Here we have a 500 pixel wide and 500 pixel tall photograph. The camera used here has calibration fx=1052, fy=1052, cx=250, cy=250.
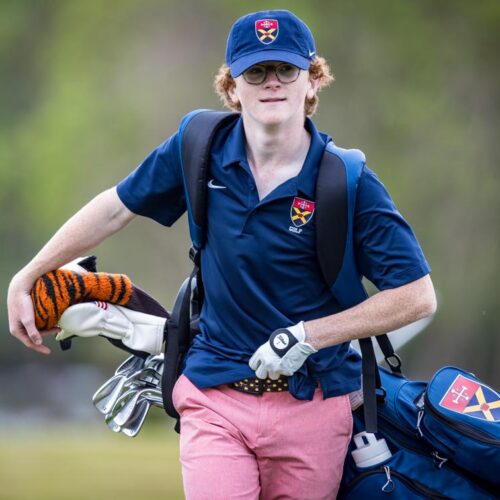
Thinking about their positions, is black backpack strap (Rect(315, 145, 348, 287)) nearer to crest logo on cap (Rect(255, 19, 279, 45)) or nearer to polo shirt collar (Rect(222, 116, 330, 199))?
polo shirt collar (Rect(222, 116, 330, 199))

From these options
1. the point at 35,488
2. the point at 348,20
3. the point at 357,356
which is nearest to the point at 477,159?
the point at 348,20

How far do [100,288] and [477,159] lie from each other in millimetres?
6628

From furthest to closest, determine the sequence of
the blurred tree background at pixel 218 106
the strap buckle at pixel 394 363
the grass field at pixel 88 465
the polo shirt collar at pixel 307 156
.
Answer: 1. the blurred tree background at pixel 218 106
2. the grass field at pixel 88 465
3. the strap buckle at pixel 394 363
4. the polo shirt collar at pixel 307 156

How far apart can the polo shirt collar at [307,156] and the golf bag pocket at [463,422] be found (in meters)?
0.74

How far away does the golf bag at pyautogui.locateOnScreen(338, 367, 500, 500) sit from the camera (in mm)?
3051

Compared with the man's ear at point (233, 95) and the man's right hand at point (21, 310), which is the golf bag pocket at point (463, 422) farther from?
the man's right hand at point (21, 310)

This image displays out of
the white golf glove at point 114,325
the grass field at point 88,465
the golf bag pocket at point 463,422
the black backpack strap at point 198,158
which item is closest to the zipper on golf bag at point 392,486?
the golf bag pocket at point 463,422

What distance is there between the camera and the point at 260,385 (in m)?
2.94

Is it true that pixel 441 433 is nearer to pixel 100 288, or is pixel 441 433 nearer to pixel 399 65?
pixel 100 288

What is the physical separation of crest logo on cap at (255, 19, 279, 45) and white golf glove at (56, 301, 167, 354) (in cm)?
94

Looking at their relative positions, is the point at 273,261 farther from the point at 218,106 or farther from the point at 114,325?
the point at 218,106

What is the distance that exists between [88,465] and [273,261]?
14.0ft

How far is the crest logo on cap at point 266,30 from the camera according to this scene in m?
2.90

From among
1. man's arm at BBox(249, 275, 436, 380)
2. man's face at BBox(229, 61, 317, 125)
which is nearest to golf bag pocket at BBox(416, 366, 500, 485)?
man's arm at BBox(249, 275, 436, 380)
